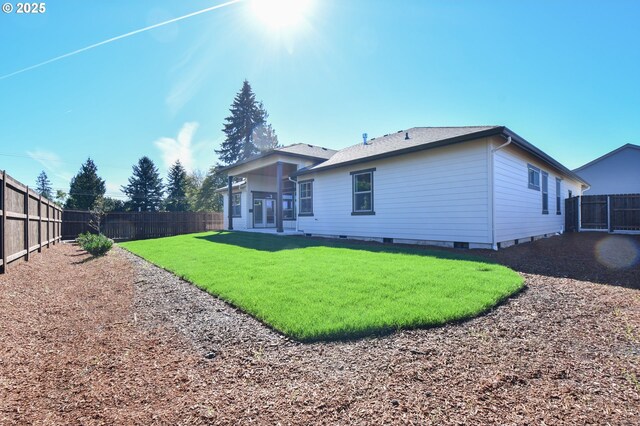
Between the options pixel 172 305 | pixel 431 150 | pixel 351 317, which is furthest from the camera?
pixel 431 150

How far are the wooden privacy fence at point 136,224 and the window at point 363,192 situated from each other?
1573 centimetres

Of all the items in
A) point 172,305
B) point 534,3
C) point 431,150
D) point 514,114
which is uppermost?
point 534,3

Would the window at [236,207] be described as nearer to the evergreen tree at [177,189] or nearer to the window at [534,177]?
the window at [534,177]

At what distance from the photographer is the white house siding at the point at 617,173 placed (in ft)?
75.4

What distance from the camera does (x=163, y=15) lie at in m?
6.98

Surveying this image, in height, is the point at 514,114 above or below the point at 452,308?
above

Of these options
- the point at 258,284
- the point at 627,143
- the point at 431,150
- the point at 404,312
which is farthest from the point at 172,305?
the point at 627,143

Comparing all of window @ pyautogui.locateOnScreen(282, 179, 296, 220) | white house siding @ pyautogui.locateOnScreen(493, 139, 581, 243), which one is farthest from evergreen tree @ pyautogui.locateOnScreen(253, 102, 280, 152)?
white house siding @ pyautogui.locateOnScreen(493, 139, 581, 243)

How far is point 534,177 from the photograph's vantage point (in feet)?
38.2

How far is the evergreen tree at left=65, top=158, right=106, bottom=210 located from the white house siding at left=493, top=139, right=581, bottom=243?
40.3 meters

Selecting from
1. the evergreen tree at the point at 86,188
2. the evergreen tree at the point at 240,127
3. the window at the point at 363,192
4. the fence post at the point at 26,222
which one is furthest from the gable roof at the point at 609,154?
the evergreen tree at the point at 86,188

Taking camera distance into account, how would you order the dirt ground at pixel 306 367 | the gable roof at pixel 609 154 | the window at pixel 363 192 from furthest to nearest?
the gable roof at pixel 609 154, the window at pixel 363 192, the dirt ground at pixel 306 367

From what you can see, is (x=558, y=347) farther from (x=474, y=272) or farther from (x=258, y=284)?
(x=258, y=284)

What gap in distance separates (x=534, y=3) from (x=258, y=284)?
10.4 meters
